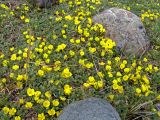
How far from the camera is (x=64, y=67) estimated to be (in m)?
4.27

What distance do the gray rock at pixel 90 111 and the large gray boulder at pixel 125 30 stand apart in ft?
5.59

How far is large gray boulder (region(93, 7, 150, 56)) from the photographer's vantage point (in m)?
4.84

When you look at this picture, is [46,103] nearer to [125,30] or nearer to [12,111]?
[12,111]

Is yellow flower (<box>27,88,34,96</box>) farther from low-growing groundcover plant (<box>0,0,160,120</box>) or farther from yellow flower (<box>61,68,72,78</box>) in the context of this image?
yellow flower (<box>61,68,72,78</box>)

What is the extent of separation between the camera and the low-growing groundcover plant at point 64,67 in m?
3.78

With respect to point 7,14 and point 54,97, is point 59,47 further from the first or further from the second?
point 7,14

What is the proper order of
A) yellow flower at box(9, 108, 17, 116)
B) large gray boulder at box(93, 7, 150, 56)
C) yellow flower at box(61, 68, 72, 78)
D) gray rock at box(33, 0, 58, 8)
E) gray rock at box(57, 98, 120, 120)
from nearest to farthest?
gray rock at box(57, 98, 120, 120) < yellow flower at box(9, 108, 17, 116) < yellow flower at box(61, 68, 72, 78) < large gray boulder at box(93, 7, 150, 56) < gray rock at box(33, 0, 58, 8)

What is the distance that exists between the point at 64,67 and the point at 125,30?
4.21ft

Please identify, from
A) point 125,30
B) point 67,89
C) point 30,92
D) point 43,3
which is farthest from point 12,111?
point 43,3

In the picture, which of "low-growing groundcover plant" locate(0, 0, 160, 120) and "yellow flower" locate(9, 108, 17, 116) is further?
"low-growing groundcover plant" locate(0, 0, 160, 120)

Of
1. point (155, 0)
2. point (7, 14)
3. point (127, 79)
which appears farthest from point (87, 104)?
point (155, 0)

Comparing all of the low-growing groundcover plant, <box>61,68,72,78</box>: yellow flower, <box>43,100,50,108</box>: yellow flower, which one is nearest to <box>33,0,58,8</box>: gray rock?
the low-growing groundcover plant

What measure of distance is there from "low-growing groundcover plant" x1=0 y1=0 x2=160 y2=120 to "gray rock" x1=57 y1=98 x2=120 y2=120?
1.62 ft

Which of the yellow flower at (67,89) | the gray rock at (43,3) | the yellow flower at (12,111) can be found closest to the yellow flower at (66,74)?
the yellow flower at (67,89)
